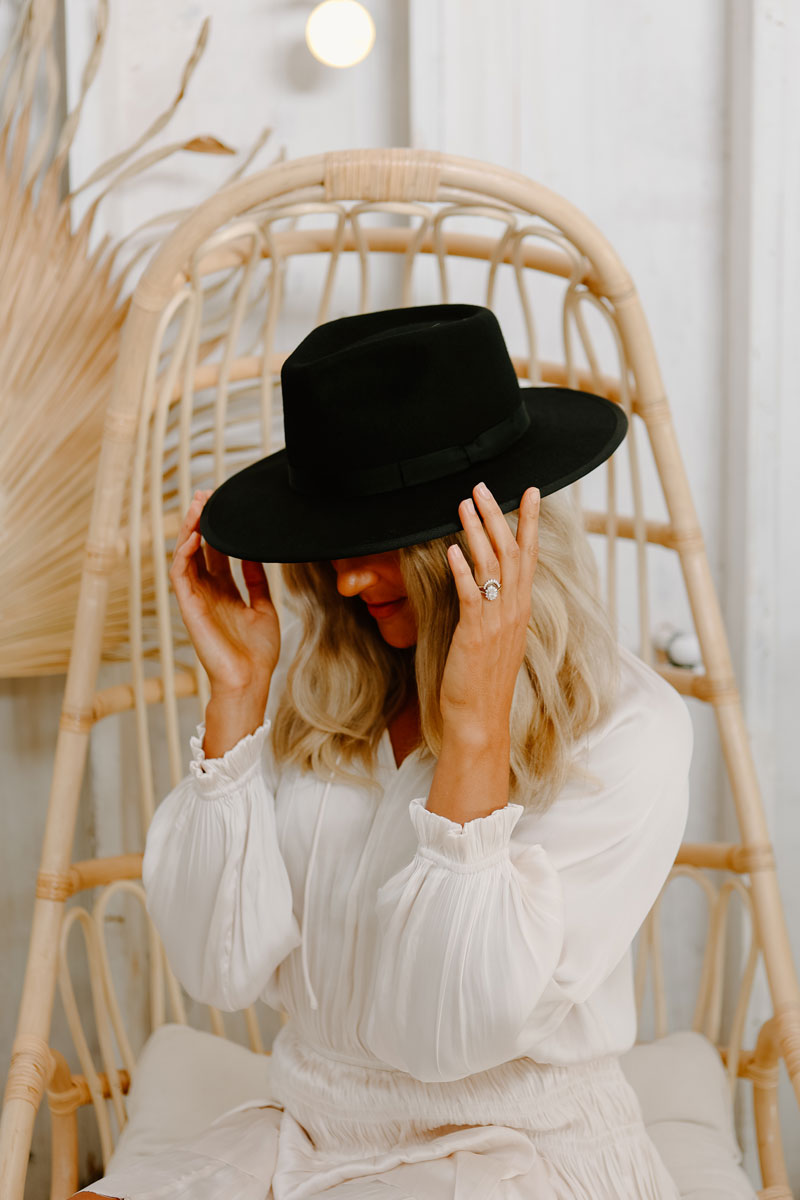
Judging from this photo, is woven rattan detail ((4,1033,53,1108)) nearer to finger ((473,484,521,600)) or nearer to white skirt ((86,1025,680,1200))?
white skirt ((86,1025,680,1200))

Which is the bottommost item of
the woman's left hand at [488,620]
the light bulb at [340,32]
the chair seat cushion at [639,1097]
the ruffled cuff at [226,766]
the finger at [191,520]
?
the chair seat cushion at [639,1097]

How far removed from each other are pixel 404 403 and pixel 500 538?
137mm

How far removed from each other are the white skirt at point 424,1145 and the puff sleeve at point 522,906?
67mm

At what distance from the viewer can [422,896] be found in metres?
0.85

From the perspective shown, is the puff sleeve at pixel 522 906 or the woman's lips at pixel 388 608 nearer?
the puff sleeve at pixel 522 906

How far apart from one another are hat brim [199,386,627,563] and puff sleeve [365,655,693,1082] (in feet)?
0.71

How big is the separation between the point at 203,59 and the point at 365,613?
37.1 inches

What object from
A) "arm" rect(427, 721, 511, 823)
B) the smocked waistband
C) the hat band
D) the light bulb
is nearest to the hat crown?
the hat band

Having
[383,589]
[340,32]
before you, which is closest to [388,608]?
[383,589]

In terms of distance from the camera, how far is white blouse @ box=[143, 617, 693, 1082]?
84 cm

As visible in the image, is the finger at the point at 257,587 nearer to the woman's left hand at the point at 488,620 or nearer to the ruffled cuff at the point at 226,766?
the ruffled cuff at the point at 226,766

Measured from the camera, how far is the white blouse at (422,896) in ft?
2.77

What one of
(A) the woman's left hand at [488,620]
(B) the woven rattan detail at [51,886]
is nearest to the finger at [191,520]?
(A) the woman's left hand at [488,620]

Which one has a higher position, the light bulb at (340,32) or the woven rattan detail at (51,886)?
the light bulb at (340,32)
